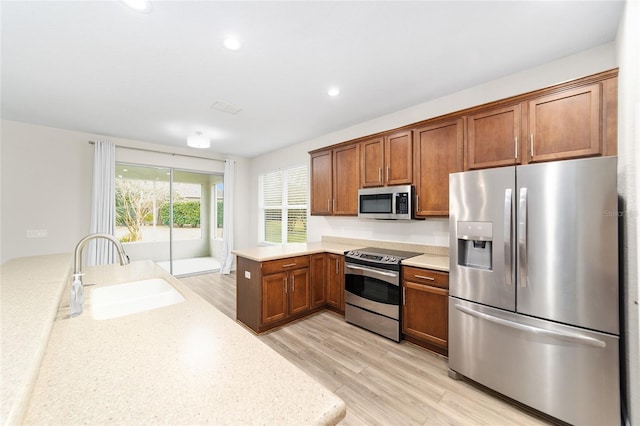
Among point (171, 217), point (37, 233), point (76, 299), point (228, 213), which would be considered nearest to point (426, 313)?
point (76, 299)

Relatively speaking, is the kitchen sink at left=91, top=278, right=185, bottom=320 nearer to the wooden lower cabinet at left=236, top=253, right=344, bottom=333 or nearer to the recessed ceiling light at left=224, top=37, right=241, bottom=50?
the wooden lower cabinet at left=236, top=253, right=344, bottom=333

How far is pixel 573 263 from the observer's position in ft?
5.34

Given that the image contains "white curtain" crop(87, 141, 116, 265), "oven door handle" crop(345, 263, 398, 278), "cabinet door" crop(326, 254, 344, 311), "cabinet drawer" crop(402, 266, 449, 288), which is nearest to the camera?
"cabinet drawer" crop(402, 266, 449, 288)

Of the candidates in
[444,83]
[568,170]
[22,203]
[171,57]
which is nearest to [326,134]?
[444,83]

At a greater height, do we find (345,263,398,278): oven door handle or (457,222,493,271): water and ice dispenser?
(457,222,493,271): water and ice dispenser

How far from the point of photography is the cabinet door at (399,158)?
2.92 meters

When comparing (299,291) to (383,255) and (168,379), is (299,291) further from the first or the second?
(168,379)

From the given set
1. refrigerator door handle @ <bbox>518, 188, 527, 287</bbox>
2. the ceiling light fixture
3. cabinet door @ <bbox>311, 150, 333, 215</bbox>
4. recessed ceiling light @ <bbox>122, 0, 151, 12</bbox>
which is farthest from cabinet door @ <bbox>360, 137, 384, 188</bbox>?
recessed ceiling light @ <bbox>122, 0, 151, 12</bbox>

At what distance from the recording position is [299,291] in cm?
324

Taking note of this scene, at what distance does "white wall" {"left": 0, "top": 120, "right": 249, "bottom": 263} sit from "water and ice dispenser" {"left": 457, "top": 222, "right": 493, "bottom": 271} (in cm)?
559

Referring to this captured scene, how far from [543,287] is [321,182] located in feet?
9.56

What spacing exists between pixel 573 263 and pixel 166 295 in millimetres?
2634

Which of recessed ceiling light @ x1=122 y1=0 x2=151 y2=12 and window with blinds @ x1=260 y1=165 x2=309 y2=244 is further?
window with blinds @ x1=260 y1=165 x2=309 y2=244

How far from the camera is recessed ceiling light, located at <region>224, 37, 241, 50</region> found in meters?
1.98
